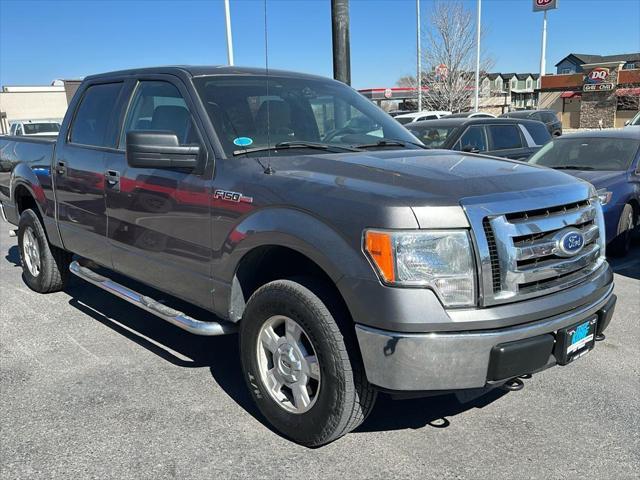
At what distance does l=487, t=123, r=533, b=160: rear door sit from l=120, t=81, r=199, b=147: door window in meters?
6.49

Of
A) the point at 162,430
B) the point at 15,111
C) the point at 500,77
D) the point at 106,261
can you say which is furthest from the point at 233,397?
the point at 500,77

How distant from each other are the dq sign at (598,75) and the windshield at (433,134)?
3437 cm

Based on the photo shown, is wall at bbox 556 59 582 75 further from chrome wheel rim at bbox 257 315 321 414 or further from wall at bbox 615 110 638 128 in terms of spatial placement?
chrome wheel rim at bbox 257 315 321 414

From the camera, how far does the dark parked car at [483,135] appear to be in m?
9.04

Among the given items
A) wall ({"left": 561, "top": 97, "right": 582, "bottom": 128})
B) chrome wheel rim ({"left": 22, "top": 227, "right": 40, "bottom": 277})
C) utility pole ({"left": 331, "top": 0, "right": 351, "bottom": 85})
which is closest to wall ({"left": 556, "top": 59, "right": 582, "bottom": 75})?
wall ({"left": 561, "top": 97, "right": 582, "bottom": 128})

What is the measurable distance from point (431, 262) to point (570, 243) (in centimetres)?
79

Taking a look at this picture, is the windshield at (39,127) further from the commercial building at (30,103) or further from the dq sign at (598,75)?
the dq sign at (598,75)

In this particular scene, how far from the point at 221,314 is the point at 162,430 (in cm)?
71

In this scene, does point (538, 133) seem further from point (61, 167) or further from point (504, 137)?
point (61, 167)

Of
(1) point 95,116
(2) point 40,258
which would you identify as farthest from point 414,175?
(2) point 40,258

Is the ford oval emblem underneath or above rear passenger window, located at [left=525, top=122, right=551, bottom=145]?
underneath

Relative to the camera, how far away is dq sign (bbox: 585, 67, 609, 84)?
38.1 m

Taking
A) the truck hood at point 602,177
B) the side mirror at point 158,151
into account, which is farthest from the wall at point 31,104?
the side mirror at point 158,151

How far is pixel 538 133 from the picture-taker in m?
10.5
